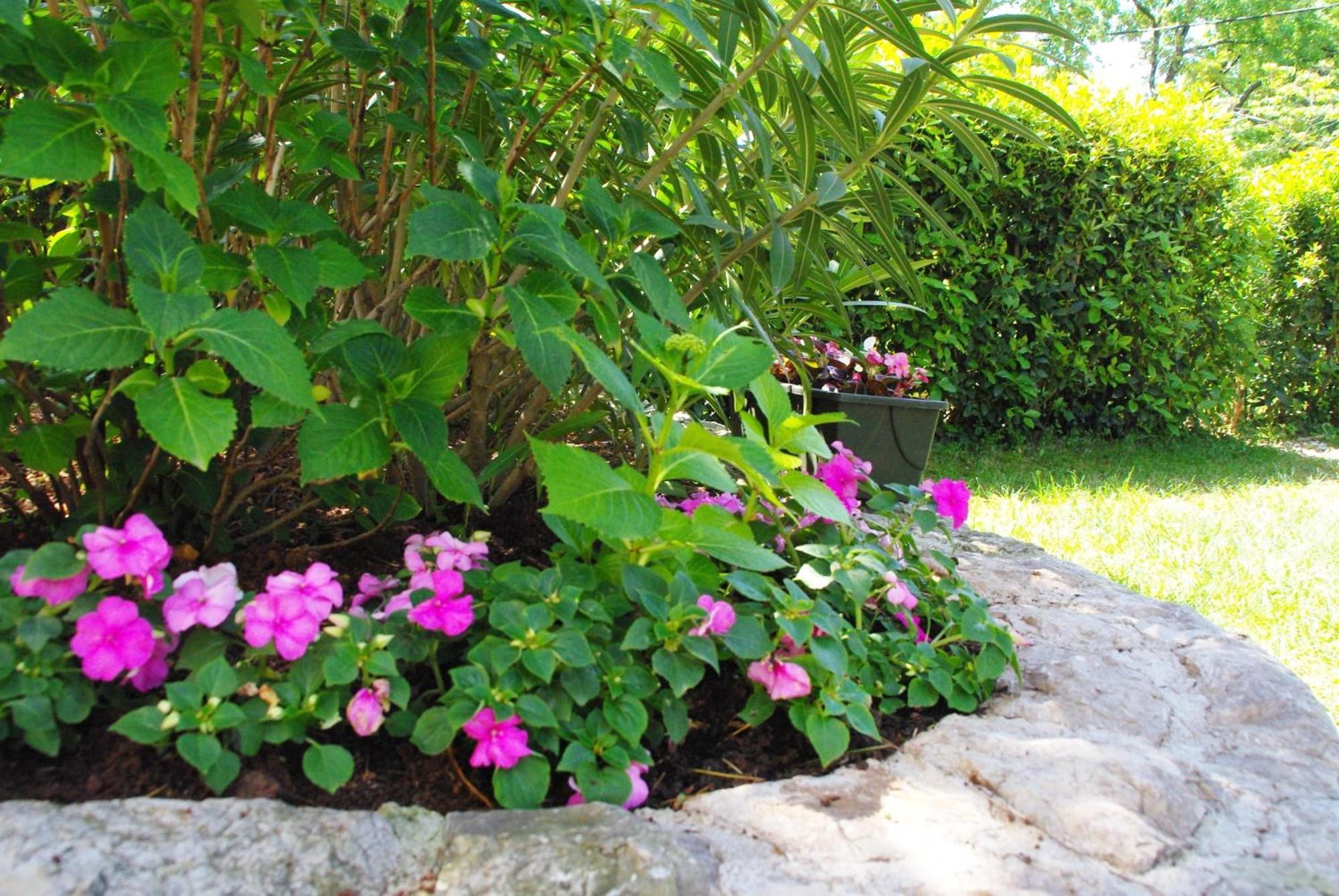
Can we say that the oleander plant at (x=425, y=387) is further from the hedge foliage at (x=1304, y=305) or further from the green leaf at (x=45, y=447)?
the hedge foliage at (x=1304, y=305)

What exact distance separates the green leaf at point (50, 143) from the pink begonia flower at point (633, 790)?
2.97ft

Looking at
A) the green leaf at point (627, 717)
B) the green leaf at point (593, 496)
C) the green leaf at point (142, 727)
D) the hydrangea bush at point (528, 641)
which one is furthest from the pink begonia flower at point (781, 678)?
the green leaf at point (142, 727)

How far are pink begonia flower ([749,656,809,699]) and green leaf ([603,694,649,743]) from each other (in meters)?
0.21

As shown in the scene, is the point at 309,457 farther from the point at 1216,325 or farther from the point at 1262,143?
the point at 1262,143

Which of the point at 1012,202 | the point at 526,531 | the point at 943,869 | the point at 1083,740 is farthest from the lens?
the point at 1012,202

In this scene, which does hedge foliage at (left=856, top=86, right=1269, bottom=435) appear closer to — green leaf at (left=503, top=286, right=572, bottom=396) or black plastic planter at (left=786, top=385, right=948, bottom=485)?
black plastic planter at (left=786, top=385, right=948, bottom=485)

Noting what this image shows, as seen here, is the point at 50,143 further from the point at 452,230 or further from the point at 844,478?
the point at 844,478

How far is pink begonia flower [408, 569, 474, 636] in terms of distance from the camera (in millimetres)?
1305

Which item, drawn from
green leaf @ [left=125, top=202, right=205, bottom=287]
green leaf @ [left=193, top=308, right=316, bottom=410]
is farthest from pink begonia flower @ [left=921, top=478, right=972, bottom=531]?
green leaf @ [left=125, top=202, right=205, bottom=287]

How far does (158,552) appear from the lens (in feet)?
3.86

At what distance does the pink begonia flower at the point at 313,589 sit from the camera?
3.99ft

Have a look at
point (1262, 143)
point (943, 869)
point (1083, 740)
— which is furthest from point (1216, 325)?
point (1262, 143)

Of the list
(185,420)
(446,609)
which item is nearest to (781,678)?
(446,609)

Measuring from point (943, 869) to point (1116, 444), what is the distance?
6.12m
